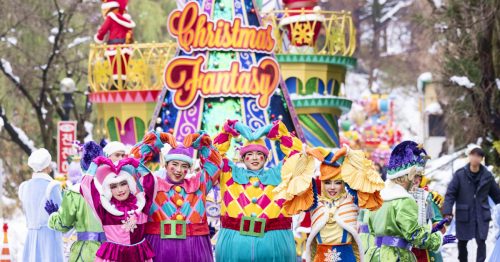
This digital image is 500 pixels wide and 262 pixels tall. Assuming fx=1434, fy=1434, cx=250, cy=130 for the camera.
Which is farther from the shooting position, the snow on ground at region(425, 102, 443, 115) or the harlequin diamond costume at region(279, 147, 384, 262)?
the snow on ground at region(425, 102, 443, 115)

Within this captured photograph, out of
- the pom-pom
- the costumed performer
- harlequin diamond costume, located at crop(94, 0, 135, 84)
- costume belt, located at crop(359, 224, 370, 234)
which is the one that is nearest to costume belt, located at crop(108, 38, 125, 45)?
harlequin diamond costume, located at crop(94, 0, 135, 84)

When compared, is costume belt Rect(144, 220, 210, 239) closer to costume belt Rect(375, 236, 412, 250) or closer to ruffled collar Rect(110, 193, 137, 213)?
ruffled collar Rect(110, 193, 137, 213)

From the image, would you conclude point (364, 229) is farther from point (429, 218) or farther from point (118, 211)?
point (118, 211)

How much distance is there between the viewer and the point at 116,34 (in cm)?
2370

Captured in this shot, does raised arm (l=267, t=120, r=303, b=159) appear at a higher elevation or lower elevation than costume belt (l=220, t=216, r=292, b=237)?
higher

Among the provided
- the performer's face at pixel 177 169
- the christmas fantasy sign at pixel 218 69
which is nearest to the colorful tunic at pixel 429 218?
the performer's face at pixel 177 169

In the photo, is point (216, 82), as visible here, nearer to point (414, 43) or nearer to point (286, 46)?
point (286, 46)

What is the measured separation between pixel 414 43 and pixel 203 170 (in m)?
45.2

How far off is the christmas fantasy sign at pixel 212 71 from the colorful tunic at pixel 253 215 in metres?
6.09

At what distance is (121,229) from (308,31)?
38.2ft

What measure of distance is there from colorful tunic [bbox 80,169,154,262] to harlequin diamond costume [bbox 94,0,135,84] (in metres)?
10.4

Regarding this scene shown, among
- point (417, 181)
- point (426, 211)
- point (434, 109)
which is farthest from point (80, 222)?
point (434, 109)

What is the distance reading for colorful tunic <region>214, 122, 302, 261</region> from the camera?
1331cm

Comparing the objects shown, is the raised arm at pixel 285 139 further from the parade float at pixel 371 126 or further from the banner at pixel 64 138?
the parade float at pixel 371 126
